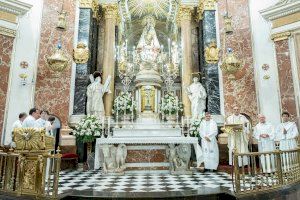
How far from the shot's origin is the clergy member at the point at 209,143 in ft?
24.3

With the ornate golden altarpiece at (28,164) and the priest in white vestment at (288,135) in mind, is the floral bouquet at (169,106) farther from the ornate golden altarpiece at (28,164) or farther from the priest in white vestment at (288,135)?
the ornate golden altarpiece at (28,164)

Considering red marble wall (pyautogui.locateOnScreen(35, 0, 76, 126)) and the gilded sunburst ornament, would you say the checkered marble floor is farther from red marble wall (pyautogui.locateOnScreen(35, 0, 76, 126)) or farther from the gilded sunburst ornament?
the gilded sunburst ornament

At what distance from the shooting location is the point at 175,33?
10.7 m

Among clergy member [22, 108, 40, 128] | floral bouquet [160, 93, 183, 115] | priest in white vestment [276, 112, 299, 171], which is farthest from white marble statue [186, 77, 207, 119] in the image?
clergy member [22, 108, 40, 128]

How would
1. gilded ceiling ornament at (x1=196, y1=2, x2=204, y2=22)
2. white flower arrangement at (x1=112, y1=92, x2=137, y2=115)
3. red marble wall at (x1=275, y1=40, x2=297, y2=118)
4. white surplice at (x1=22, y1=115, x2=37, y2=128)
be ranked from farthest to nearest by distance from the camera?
gilded ceiling ornament at (x1=196, y1=2, x2=204, y2=22) < white flower arrangement at (x1=112, y1=92, x2=137, y2=115) < red marble wall at (x1=275, y1=40, x2=297, y2=118) < white surplice at (x1=22, y1=115, x2=37, y2=128)

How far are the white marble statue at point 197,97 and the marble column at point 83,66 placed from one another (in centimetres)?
346

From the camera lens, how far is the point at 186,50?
10.1 meters

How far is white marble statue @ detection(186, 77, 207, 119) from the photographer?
9023 millimetres

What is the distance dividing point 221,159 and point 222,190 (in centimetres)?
360

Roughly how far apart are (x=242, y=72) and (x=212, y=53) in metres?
1.16

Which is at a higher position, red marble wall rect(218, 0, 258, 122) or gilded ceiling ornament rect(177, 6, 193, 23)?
gilded ceiling ornament rect(177, 6, 193, 23)

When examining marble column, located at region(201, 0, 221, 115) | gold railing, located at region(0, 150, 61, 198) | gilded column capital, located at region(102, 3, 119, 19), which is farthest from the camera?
gilded column capital, located at region(102, 3, 119, 19)

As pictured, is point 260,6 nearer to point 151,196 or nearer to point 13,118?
point 151,196

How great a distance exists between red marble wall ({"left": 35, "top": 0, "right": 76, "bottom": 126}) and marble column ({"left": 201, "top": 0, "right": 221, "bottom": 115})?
178 inches
